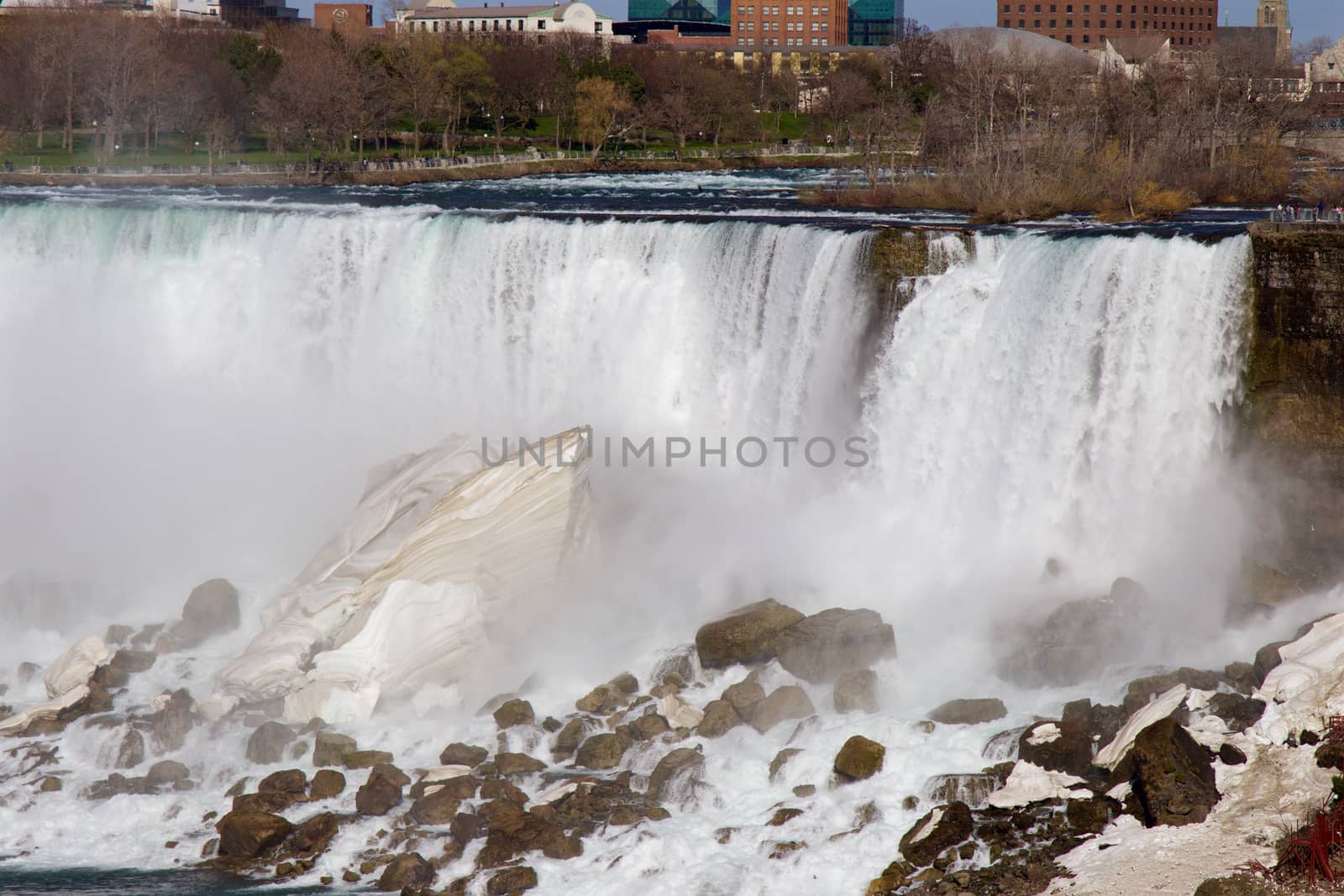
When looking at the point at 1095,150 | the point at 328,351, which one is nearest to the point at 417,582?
the point at 328,351

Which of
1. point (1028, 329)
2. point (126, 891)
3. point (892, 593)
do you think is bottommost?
point (126, 891)

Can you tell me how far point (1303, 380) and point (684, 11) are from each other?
171315mm

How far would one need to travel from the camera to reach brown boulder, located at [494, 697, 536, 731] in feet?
58.9

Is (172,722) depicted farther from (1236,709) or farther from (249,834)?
(1236,709)

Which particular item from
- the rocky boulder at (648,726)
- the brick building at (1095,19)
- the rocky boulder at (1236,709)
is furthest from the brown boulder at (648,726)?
the brick building at (1095,19)

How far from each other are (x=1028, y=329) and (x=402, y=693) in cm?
1088

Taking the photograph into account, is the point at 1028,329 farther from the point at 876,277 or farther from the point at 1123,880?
the point at 1123,880

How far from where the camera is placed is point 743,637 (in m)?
19.0

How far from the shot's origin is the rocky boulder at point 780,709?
1742 cm

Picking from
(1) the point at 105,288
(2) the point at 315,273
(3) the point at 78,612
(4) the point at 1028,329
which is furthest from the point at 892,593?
(1) the point at 105,288

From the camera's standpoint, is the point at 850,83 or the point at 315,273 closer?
the point at 315,273

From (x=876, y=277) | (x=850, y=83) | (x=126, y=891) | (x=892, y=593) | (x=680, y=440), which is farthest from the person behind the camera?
(x=850, y=83)

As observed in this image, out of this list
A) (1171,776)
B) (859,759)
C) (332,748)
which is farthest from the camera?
(332,748)

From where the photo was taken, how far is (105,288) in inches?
1230
